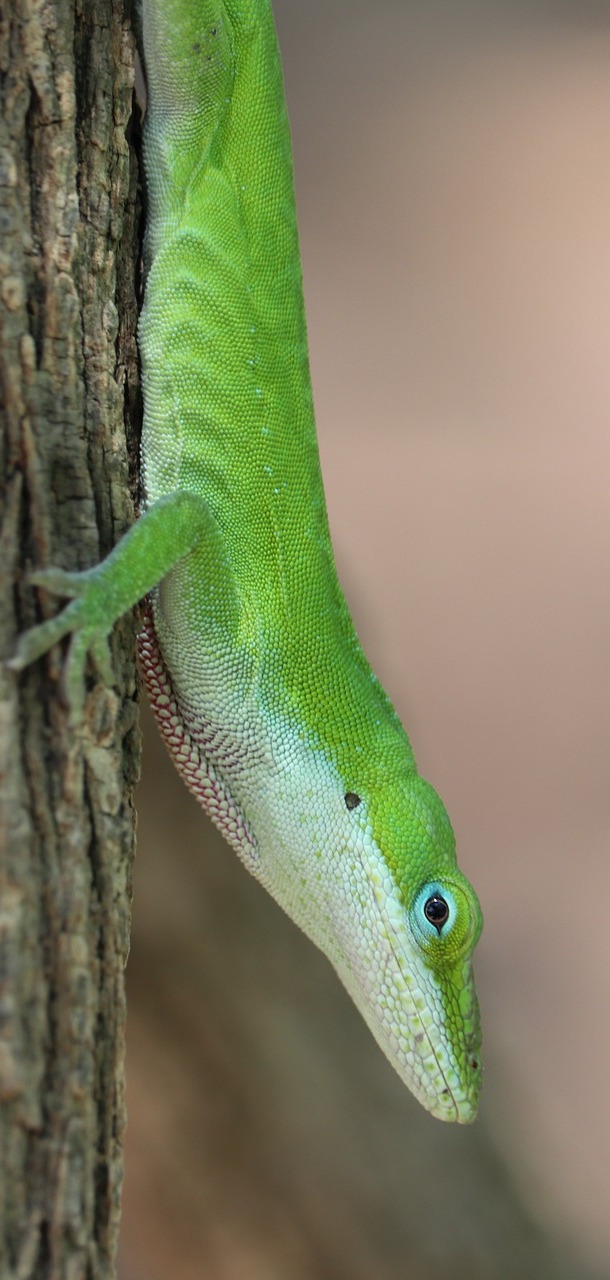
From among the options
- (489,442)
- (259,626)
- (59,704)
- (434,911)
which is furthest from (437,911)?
(489,442)

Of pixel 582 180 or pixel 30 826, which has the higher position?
pixel 582 180

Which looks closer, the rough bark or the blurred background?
the rough bark

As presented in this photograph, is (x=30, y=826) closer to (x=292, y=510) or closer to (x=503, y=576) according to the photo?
(x=292, y=510)

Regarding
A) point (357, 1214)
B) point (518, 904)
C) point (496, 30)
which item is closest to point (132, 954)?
point (357, 1214)

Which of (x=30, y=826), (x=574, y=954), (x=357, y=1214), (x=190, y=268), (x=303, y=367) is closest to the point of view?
(x=30, y=826)

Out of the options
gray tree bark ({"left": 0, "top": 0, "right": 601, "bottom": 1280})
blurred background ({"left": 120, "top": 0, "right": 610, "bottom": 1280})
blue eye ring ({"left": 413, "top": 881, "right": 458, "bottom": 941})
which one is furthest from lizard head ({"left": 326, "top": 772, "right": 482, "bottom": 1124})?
blurred background ({"left": 120, "top": 0, "right": 610, "bottom": 1280})

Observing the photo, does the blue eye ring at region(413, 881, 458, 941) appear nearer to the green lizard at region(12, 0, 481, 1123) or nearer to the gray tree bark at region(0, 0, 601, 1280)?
the green lizard at region(12, 0, 481, 1123)

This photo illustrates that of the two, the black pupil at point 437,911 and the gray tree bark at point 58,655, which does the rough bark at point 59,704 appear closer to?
the gray tree bark at point 58,655
